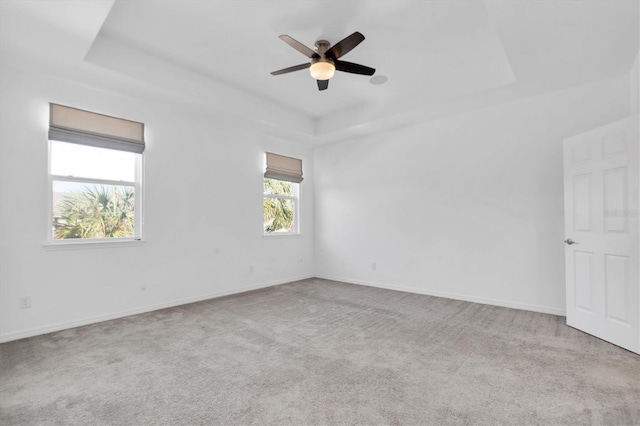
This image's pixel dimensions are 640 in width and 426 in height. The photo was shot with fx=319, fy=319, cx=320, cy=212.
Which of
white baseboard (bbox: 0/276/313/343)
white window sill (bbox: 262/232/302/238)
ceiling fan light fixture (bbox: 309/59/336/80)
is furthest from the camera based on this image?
white window sill (bbox: 262/232/302/238)

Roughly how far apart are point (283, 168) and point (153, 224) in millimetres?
2532

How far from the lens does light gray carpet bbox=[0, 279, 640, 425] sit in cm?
189

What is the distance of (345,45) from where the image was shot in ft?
9.50

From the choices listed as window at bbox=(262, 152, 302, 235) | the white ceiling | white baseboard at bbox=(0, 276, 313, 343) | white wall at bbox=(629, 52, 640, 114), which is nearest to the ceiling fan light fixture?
the white ceiling

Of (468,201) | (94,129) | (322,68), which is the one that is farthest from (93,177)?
(468,201)

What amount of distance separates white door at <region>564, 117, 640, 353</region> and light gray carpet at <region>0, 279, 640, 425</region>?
25 centimetres

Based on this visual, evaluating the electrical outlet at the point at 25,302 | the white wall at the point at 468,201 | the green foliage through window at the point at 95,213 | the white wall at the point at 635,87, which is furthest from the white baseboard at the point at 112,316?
the white wall at the point at 635,87

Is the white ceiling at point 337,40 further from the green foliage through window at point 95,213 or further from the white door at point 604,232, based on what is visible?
the green foliage through window at point 95,213

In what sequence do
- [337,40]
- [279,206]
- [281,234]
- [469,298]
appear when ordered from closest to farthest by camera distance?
[337,40] < [469,298] < [281,234] < [279,206]

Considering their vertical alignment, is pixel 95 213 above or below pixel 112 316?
above

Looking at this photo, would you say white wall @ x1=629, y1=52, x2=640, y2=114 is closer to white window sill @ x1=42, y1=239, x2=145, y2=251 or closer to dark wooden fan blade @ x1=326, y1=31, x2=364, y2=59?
dark wooden fan blade @ x1=326, y1=31, x2=364, y2=59

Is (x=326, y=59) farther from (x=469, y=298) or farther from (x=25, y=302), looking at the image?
(x=25, y=302)

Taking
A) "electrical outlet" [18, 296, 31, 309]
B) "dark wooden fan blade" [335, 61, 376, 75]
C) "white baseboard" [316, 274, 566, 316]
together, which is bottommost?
"white baseboard" [316, 274, 566, 316]

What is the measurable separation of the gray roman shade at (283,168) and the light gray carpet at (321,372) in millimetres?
2794
